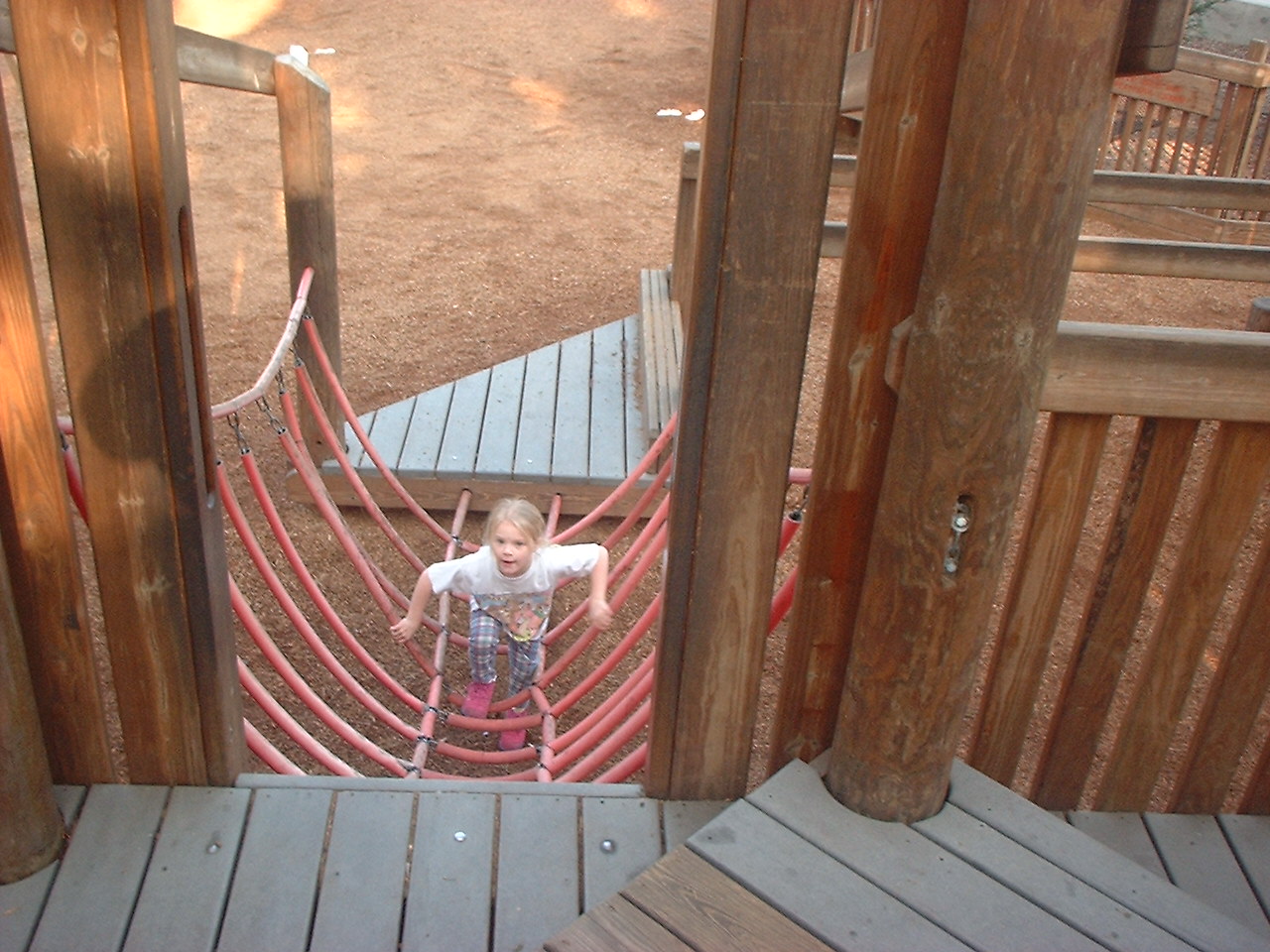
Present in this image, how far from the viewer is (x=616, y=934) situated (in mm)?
1635

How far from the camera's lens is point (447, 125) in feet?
35.2

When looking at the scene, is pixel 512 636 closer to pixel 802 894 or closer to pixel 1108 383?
pixel 802 894

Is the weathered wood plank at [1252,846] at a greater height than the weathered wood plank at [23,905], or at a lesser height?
greater

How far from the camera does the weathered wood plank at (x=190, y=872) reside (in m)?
1.73

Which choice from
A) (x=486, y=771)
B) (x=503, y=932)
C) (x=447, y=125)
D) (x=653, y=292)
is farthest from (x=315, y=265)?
(x=447, y=125)

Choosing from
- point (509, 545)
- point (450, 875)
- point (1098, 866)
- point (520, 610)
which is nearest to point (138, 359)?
point (450, 875)

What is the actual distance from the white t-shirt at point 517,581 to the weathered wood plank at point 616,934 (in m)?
1.73

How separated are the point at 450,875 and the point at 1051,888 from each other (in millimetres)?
934

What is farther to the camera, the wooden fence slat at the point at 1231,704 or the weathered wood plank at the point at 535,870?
the wooden fence slat at the point at 1231,704

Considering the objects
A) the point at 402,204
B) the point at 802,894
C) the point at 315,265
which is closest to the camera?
the point at 802,894

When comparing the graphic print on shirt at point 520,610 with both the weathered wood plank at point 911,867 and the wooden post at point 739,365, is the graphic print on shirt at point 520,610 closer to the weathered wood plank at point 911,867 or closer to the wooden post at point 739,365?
the wooden post at point 739,365

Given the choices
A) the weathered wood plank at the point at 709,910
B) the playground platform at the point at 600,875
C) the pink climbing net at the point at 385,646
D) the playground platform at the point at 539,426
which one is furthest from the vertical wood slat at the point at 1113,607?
the playground platform at the point at 539,426

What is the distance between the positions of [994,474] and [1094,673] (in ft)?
1.77

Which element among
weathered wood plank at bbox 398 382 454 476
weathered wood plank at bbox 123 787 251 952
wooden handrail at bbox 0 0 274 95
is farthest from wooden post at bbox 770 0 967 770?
weathered wood plank at bbox 398 382 454 476
